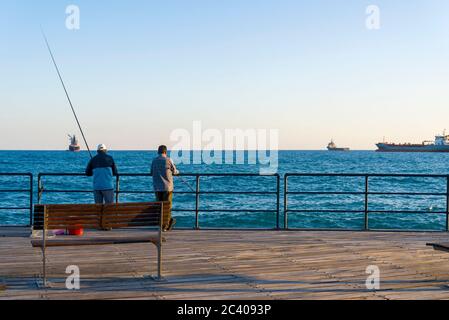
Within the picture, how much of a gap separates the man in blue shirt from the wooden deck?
52.4 inches

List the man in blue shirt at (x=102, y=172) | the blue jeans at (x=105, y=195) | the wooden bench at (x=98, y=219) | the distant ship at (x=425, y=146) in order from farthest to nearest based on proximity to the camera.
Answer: the distant ship at (x=425, y=146)
the blue jeans at (x=105, y=195)
the man in blue shirt at (x=102, y=172)
the wooden bench at (x=98, y=219)

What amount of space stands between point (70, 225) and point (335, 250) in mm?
3923

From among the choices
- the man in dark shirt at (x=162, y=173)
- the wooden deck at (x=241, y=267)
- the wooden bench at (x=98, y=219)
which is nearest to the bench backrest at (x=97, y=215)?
the wooden bench at (x=98, y=219)

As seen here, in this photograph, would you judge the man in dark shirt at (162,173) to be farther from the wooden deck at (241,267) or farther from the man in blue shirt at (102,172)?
the wooden deck at (241,267)

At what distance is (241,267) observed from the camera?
773 centimetres

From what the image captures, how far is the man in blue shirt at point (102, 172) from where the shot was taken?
10.9m

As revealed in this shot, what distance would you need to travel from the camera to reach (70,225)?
679 centimetres

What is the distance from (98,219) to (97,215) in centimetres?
4

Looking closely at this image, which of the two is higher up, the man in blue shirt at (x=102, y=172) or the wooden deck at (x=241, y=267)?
the man in blue shirt at (x=102, y=172)

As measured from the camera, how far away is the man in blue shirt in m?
10.9

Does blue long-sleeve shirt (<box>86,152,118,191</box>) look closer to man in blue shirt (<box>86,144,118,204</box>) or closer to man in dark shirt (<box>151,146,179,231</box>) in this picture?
man in blue shirt (<box>86,144,118,204</box>)

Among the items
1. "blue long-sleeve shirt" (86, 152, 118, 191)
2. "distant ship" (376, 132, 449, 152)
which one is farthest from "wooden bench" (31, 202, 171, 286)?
"distant ship" (376, 132, 449, 152)

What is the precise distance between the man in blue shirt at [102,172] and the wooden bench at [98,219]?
3798 mm
